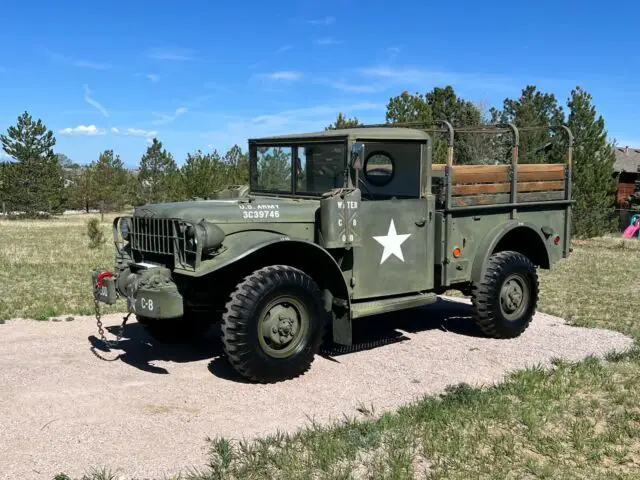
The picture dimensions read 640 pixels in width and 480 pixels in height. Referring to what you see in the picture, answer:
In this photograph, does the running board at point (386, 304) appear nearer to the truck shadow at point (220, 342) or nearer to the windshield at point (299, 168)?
the truck shadow at point (220, 342)

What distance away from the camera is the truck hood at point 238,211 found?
5125 millimetres

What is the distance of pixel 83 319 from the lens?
7586mm

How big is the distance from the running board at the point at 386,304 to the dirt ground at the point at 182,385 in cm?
47

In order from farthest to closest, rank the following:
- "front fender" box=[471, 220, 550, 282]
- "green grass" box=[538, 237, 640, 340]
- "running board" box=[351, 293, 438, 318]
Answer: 1. "green grass" box=[538, 237, 640, 340]
2. "front fender" box=[471, 220, 550, 282]
3. "running board" box=[351, 293, 438, 318]

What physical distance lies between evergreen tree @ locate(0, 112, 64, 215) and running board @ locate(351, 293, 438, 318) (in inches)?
1378

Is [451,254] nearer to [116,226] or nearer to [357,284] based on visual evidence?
[357,284]

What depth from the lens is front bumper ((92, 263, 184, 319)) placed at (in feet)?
16.0

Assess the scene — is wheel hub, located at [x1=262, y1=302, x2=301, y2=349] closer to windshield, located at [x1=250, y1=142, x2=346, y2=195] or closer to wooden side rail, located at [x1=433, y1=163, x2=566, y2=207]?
windshield, located at [x1=250, y1=142, x2=346, y2=195]

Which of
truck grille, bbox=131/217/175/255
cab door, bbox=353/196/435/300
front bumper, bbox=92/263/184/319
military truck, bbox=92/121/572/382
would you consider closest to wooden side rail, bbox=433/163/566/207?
military truck, bbox=92/121/572/382

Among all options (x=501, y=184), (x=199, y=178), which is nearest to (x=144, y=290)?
(x=501, y=184)

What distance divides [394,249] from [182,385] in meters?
2.20

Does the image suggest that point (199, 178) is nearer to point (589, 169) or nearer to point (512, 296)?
point (589, 169)

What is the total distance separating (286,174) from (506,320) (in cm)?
277

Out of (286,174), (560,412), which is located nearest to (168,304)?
(286,174)
